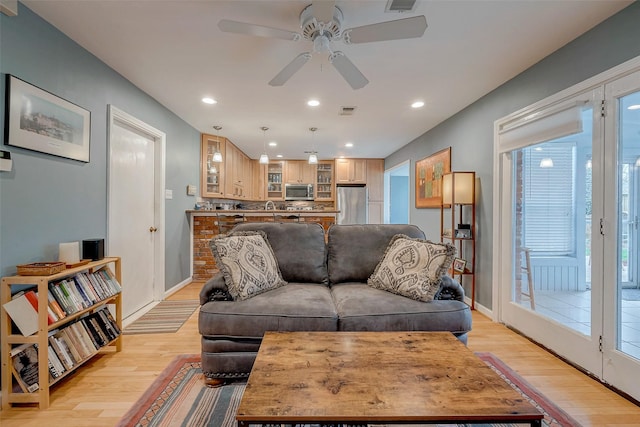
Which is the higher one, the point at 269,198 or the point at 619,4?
the point at 619,4

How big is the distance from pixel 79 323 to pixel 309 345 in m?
→ 1.68

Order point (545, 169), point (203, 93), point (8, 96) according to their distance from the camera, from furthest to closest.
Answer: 1. point (203, 93)
2. point (545, 169)
3. point (8, 96)

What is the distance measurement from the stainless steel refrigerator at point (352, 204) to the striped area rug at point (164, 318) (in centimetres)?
414

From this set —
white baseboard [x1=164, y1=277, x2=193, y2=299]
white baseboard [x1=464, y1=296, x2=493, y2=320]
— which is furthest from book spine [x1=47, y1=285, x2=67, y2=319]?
white baseboard [x1=464, y1=296, x2=493, y2=320]

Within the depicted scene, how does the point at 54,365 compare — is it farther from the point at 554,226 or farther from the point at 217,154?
the point at 554,226

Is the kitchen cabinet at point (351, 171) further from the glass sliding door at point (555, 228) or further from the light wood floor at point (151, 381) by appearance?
the light wood floor at point (151, 381)

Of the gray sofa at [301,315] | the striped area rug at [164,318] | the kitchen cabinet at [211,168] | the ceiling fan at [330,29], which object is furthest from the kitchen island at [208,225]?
the ceiling fan at [330,29]

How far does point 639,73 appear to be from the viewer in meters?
1.71

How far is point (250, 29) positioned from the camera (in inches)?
65.7

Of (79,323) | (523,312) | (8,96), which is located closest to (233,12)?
(8,96)

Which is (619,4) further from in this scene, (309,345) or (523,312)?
(309,345)

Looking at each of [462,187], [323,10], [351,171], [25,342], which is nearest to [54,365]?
[25,342]

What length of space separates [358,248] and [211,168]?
126 inches

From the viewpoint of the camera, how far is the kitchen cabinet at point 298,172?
23.0 ft
